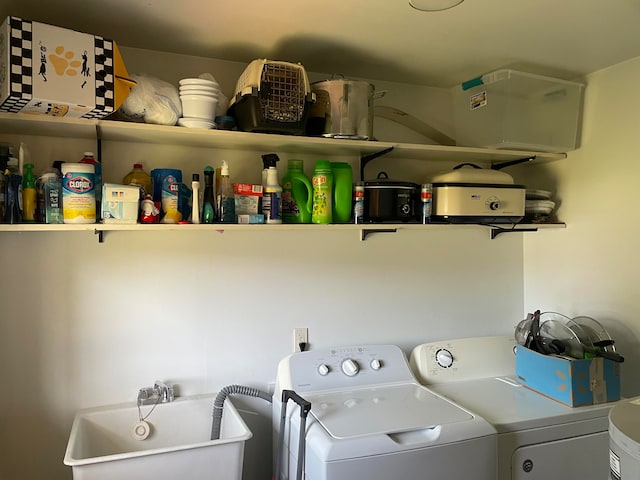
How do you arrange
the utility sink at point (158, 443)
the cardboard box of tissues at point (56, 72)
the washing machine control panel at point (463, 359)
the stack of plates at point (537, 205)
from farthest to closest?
the stack of plates at point (537, 205) < the washing machine control panel at point (463, 359) < the utility sink at point (158, 443) < the cardboard box of tissues at point (56, 72)

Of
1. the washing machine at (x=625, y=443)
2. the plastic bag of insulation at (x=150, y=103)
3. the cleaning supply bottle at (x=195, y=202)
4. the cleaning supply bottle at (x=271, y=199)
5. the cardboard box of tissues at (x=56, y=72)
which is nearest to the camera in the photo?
the washing machine at (x=625, y=443)

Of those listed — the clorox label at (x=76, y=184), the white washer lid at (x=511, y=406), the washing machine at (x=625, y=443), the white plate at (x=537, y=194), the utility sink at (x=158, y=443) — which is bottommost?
the utility sink at (x=158, y=443)

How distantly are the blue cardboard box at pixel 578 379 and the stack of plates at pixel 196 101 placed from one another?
5.14ft

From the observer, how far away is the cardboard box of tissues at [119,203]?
158 centimetres

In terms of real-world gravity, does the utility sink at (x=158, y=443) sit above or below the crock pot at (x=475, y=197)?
below

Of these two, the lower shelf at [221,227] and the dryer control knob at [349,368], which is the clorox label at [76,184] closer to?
the lower shelf at [221,227]

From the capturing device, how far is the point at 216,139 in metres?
1.80

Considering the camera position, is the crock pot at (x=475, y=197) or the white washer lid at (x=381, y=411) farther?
the crock pot at (x=475, y=197)

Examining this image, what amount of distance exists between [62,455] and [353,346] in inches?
45.2

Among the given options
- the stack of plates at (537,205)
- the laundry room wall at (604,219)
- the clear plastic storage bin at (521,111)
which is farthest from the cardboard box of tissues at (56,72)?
the laundry room wall at (604,219)

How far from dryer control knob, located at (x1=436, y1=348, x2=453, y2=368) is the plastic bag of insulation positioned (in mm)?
1431

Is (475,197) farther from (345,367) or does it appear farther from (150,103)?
(150,103)

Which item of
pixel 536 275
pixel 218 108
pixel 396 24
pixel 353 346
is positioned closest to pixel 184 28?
pixel 218 108

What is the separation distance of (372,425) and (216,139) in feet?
3.65
